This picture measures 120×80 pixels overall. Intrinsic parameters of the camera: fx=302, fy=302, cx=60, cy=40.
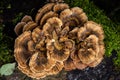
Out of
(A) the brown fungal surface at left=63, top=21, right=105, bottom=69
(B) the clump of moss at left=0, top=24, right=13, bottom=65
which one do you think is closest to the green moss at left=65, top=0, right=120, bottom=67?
(A) the brown fungal surface at left=63, top=21, right=105, bottom=69

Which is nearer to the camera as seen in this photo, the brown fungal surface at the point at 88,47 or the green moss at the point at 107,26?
the brown fungal surface at the point at 88,47

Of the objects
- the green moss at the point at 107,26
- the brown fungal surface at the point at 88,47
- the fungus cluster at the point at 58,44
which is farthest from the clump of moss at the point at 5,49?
the green moss at the point at 107,26

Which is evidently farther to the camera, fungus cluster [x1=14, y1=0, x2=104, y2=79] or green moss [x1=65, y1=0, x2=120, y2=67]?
green moss [x1=65, y1=0, x2=120, y2=67]

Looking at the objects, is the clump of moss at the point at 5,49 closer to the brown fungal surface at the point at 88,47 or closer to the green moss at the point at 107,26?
the brown fungal surface at the point at 88,47

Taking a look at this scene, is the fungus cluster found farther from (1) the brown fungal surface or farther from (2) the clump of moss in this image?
(2) the clump of moss

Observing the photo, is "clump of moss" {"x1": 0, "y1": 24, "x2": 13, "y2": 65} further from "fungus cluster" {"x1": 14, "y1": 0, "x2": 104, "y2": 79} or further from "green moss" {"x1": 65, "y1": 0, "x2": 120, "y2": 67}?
"green moss" {"x1": 65, "y1": 0, "x2": 120, "y2": 67}

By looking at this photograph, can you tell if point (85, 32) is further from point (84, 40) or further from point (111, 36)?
point (111, 36)

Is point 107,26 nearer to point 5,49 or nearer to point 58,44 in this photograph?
point 58,44
